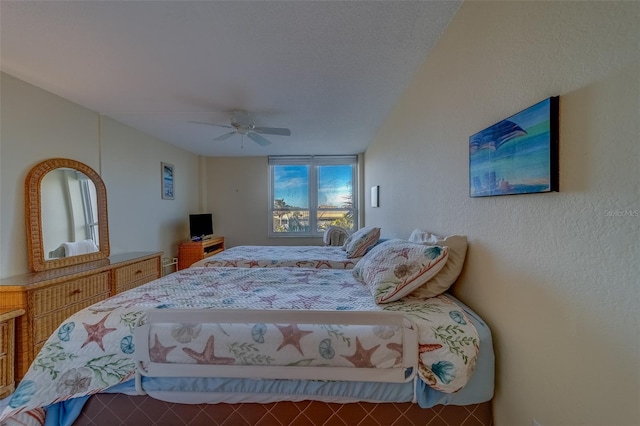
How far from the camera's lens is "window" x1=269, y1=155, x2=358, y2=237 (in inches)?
213

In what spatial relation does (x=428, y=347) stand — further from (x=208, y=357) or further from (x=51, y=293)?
(x=51, y=293)

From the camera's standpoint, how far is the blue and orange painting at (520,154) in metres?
0.84

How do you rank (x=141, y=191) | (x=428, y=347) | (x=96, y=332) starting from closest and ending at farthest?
(x=428, y=347) → (x=96, y=332) → (x=141, y=191)

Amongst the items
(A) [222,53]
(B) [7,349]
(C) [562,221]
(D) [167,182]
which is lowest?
(B) [7,349]

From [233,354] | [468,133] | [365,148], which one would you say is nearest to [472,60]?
[468,133]

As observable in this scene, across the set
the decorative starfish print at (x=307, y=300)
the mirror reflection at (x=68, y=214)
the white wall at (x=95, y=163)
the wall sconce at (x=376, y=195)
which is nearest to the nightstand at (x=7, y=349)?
the white wall at (x=95, y=163)

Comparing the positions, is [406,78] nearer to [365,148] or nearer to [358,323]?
[358,323]

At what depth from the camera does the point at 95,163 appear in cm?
295

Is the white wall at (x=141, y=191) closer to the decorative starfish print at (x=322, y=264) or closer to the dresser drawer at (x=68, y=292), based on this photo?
the dresser drawer at (x=68, y=292)

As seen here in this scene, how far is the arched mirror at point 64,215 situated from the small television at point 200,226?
5.83 ft

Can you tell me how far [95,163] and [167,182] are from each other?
1.40m

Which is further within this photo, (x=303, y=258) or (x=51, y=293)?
(x=303, y=258)

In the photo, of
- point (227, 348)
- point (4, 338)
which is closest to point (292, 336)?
point (227, 348)

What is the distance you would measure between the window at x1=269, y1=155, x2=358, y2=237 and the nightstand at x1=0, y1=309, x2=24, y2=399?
150 inches
